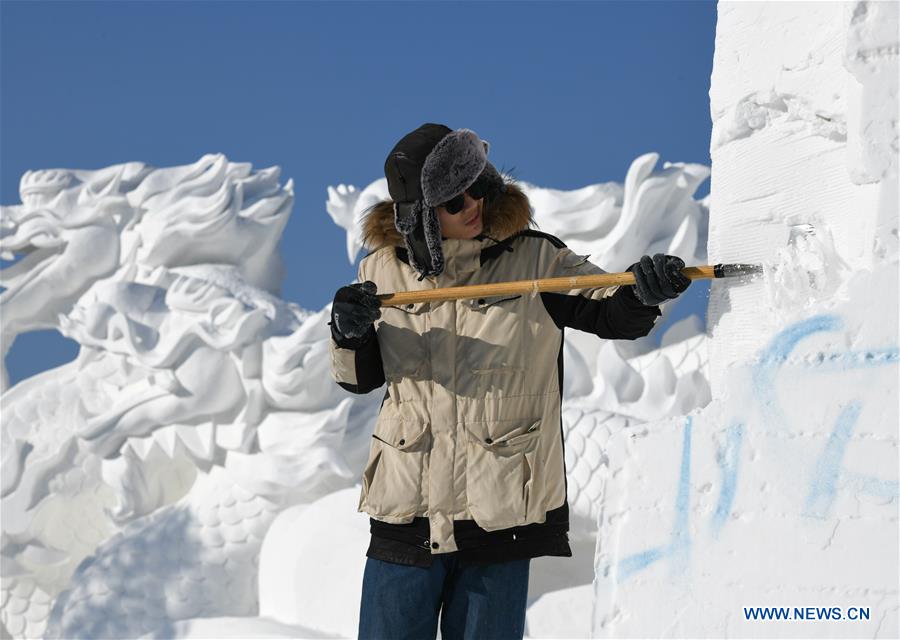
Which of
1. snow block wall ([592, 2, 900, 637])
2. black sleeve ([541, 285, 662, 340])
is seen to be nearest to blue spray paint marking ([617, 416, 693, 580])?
snow block wall ([592, 2, 900, 637])

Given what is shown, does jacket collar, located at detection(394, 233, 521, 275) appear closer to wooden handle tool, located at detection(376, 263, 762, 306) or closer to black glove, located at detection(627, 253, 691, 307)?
wooden handle tool, located at detection(376, 263, 762, 306)

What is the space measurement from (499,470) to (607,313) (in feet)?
1.08

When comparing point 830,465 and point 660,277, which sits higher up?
point 660,277

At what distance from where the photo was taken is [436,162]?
7.01 ft

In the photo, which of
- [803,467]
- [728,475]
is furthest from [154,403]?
[803,467]

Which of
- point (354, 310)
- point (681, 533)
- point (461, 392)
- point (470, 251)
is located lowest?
point (681, 533)

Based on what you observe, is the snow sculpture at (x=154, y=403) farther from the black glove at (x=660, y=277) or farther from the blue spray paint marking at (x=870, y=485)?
the blue spray paint marking at (x=870, y=485)

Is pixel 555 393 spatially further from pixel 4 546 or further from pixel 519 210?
pixel 4 546

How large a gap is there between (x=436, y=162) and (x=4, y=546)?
4431mm

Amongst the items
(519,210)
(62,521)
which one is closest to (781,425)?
(519,210)

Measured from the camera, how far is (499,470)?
208cm

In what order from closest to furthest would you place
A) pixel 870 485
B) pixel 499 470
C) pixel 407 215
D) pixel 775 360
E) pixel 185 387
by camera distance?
pixel 870 485 → pixel 775 360 → pixel 499 470 → pixel 407 215 → pixel 185 387

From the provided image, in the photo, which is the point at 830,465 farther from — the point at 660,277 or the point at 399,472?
the point at 399,472

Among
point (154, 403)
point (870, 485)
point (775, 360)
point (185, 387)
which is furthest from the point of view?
point (154, 403)
